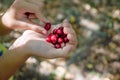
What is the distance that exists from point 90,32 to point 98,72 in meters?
0.51

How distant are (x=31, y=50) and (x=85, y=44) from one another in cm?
175

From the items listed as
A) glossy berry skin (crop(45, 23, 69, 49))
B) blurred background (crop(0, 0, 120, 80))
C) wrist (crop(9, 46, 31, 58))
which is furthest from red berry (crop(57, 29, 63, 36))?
blurred background (crop(0, 0, 120, 80))

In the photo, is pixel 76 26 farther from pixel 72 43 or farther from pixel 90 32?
pixel 72 43

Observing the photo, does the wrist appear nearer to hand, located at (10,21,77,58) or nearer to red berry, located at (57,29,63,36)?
hand, located at (10,21,77,58)

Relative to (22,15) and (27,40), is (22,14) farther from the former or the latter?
(27,40)

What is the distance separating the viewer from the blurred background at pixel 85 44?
3090 mm

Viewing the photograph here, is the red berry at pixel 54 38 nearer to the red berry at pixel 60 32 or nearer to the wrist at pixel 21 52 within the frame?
the red berry at pixel 60 32

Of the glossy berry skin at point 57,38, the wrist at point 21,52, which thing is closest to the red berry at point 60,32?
the glossy berry skin at point 57,38

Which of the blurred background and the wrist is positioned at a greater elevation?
the wrist

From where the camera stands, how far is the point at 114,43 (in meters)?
3.38

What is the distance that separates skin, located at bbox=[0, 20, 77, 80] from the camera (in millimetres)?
1540

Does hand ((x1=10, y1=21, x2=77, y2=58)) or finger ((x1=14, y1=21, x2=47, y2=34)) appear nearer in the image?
hand ((x1=10, y1=21, x2=77, y2=58))

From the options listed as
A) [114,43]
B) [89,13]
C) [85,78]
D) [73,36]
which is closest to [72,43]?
[73,36]

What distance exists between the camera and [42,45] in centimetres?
159
